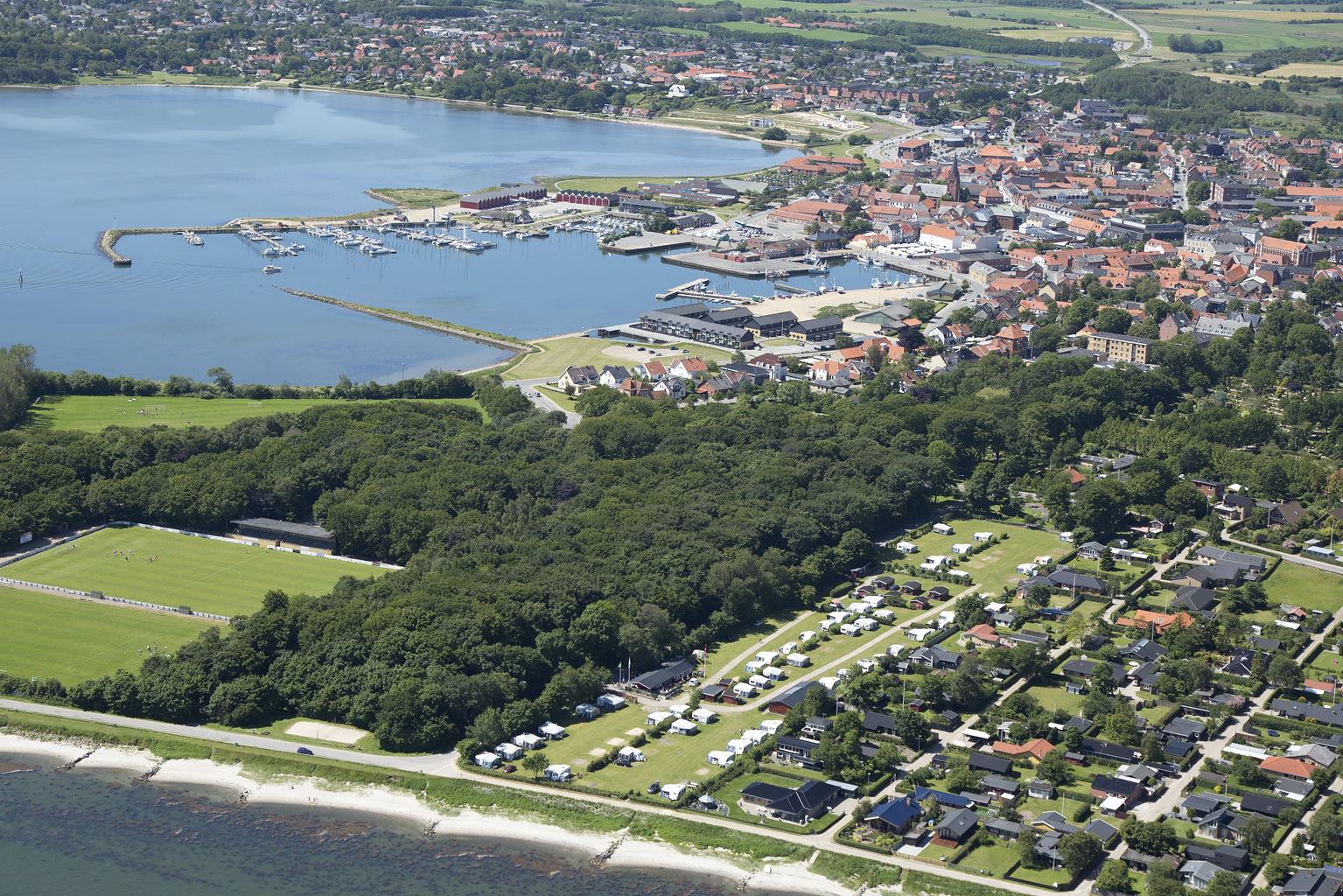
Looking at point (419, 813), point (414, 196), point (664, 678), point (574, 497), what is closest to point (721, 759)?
point (664, 678)

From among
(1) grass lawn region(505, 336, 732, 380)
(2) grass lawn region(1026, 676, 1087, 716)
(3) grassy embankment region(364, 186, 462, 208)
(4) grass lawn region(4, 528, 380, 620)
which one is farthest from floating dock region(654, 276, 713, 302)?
(2) grass lawn region(1026, 676, 1087, 716)

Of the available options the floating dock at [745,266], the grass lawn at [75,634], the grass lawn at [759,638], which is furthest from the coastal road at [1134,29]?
the grass lawn at [75,634]

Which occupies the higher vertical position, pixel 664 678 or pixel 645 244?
pixel 645 244

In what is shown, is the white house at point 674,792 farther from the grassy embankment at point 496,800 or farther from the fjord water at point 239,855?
the fjord water at point 239,855

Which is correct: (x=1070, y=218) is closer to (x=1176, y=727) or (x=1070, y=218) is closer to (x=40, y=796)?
(x=1176, y=727)

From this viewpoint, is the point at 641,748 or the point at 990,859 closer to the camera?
the point at 990,859

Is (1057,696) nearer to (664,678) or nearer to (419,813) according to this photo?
(664,678)

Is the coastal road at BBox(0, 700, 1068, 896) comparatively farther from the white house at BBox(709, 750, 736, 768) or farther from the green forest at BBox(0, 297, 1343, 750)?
the white house at BBox(709, 750, 736, 768)
